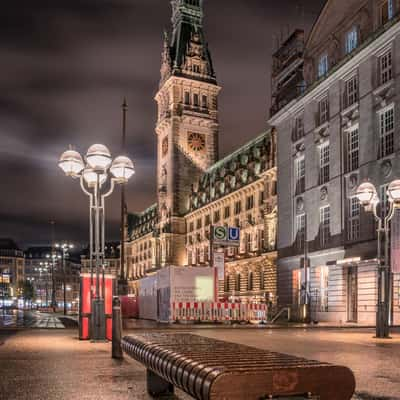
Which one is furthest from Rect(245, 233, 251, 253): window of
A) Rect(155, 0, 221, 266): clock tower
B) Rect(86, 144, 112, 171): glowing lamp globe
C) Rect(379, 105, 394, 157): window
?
Rect(86, 144, 112, 171): glowing lamp globe

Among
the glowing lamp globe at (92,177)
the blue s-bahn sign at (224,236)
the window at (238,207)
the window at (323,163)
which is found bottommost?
the blue s-bahn sign at (224,236)

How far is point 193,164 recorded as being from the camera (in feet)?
311

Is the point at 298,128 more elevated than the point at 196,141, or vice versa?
the point at 196,141

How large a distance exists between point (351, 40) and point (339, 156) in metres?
7.29

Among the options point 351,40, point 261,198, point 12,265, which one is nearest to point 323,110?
point 351,40

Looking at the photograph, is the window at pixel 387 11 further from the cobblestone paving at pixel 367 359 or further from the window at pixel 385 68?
the cobblestone paving at pixel 367 359

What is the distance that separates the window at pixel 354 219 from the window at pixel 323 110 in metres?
6.72

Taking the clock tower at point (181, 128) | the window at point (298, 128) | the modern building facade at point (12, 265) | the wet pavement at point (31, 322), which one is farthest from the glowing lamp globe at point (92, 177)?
the modern building facade at point (12, 265)

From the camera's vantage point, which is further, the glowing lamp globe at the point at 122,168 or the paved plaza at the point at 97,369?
the glowing lamp globe at the point at 122,168

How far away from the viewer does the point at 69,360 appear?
39.5 feet

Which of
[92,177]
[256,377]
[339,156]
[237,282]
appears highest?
[339,156]

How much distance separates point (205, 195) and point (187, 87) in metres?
18.7

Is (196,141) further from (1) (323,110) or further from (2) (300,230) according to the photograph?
(1) (323,110)

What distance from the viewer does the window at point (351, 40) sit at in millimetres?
37756
